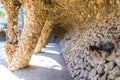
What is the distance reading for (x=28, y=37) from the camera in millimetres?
6266

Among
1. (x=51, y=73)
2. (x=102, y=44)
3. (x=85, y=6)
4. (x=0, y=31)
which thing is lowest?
(x=0, y=31)

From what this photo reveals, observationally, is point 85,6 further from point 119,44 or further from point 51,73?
point 119,44

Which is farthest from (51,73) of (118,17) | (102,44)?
(118,17)

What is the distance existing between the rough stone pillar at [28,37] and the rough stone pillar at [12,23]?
0.30 metres

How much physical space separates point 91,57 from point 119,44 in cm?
120

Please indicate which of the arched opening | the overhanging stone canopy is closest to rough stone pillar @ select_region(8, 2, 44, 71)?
the overhanging stone canopy

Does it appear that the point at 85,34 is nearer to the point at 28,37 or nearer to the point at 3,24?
the point at 28,37

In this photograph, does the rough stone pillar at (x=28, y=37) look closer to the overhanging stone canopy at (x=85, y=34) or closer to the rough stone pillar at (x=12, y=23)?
the overhanging stone canopy at (x=85, y=34)

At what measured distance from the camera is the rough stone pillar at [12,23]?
643 centimetres

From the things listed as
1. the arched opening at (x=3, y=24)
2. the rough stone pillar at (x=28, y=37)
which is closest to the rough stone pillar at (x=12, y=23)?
the rough stone pillar at (x=28, y=37)

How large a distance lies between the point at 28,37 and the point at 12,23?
888 mm

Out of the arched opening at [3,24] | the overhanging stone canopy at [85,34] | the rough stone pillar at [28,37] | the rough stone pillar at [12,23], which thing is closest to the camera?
the overhanging stone canopy at [85,34]

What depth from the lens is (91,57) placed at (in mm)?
4352

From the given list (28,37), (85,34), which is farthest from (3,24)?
(85,34)
